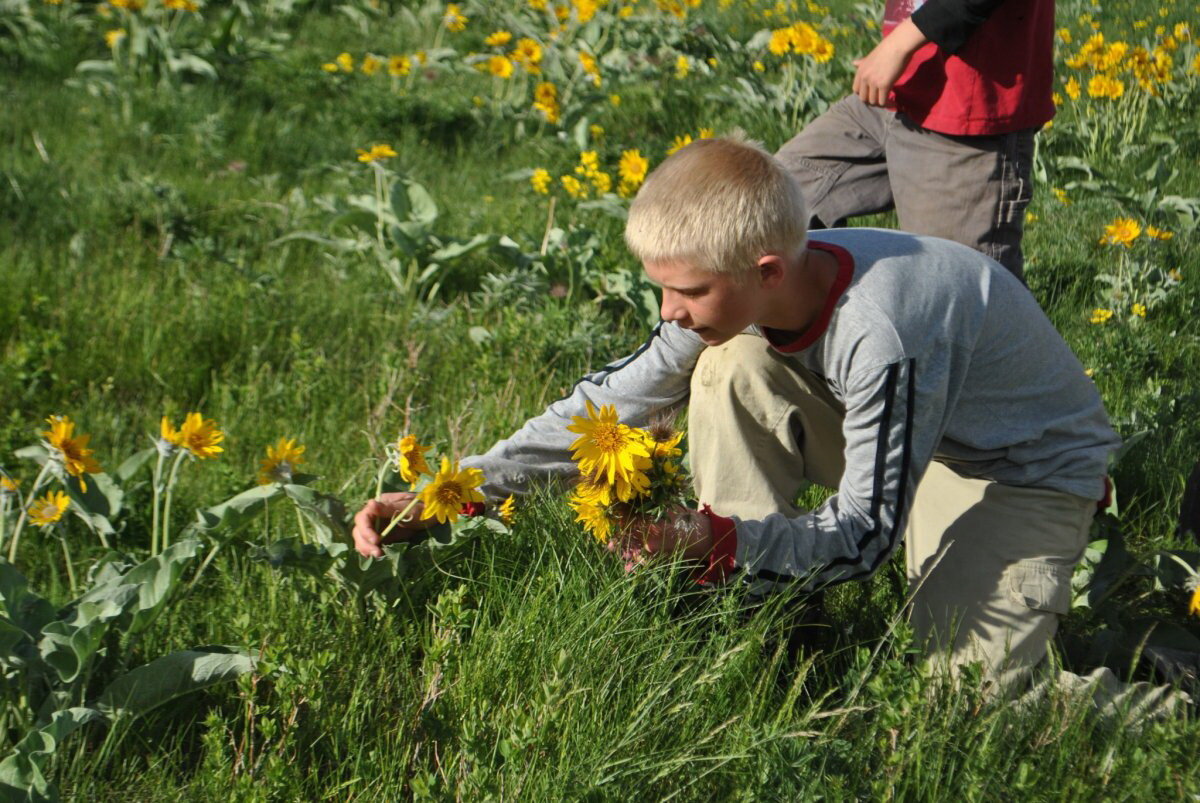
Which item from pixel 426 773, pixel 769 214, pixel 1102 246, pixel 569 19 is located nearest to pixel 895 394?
pixel 769 214

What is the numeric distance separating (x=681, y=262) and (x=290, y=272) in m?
2.65

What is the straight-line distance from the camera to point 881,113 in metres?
3.59

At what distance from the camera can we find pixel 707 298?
7.73 ft

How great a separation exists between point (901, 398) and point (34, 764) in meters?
1.66

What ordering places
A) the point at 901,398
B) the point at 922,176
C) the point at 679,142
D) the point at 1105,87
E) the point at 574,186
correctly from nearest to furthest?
1. the point at 901,398
2. the point at 922,176
3. the point at 574,186
4. the point at 679,142
5. the point at 1105,87

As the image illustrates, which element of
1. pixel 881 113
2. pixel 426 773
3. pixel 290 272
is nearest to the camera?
pixel 426 773

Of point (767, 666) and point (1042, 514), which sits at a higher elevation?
point (1042, 514)

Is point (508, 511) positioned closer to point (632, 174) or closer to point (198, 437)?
point (198, 437)

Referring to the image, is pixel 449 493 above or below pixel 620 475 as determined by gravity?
below

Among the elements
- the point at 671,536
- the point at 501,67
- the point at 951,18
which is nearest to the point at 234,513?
the point at 671,536

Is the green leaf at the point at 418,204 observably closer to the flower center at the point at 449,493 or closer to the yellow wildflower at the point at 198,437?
the yellow wildflower at the point at 198,437

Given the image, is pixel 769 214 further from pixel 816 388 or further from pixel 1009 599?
pixel 1009 599

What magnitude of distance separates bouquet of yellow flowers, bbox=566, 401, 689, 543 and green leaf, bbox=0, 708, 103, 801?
96cm

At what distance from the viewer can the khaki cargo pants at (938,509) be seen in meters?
2.66
